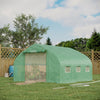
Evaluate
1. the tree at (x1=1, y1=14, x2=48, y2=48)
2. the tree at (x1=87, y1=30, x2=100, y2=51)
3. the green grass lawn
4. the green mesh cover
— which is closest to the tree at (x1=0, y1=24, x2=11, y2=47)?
the tree at (x1=1, y1=14, x2=48, y2=48)

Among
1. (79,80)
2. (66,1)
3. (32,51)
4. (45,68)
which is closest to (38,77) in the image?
(45,68)

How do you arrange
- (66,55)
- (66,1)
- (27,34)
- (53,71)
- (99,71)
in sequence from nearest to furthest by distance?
(53,71) < (66,55) < (66,1) < (99,71) < (27,34)

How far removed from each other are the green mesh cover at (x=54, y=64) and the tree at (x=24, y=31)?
23.6 meters

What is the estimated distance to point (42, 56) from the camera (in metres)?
11.8

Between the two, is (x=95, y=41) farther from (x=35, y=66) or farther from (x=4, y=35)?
(x=35, y=66)

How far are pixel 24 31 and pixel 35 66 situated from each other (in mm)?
25157

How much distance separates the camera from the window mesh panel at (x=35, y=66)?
11641 millimetres

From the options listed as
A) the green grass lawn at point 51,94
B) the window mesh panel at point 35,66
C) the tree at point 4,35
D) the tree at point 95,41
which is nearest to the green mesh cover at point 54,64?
the window mesh panel at point 35,66

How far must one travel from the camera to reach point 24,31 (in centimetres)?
3647

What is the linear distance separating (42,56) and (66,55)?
138 cm

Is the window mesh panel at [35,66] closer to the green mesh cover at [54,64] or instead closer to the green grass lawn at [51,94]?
the green mesh cover at [54,64]

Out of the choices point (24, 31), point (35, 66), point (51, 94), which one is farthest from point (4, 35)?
point (51, 94)

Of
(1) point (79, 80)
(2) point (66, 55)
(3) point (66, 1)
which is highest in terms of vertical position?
(3) point (66, 1)

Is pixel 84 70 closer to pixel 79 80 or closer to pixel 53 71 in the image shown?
pixel 79 80
